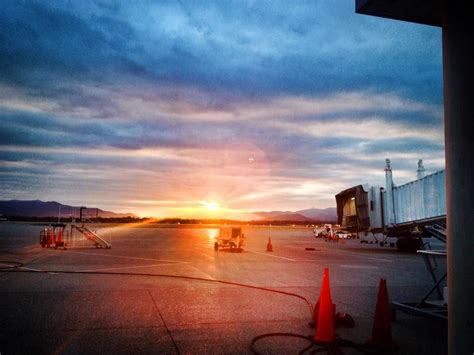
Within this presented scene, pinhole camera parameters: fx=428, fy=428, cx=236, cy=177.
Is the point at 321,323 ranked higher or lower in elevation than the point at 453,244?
lower

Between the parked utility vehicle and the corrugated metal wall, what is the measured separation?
9027 mm

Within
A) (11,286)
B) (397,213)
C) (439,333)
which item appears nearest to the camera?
(439,333)

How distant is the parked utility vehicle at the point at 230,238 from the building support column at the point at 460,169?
64.0 feet

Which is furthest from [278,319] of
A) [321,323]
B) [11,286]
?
[11,286]

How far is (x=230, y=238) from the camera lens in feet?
76.5

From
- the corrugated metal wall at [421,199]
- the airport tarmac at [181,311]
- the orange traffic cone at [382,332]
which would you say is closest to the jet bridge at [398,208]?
the corrugated metal wall at [421,199]

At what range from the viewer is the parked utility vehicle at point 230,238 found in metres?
23.3

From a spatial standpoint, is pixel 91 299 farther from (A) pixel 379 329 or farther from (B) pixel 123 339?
(A) pixel 379 329

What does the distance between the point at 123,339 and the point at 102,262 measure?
36.7 ft

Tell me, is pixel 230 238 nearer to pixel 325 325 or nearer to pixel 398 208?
pixel 398 208

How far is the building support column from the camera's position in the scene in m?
3.79

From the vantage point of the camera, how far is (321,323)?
20.5 ft

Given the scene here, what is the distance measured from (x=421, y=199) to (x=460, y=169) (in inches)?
743

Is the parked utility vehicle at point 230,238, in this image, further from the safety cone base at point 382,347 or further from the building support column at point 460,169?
the building support column at point 460,169
